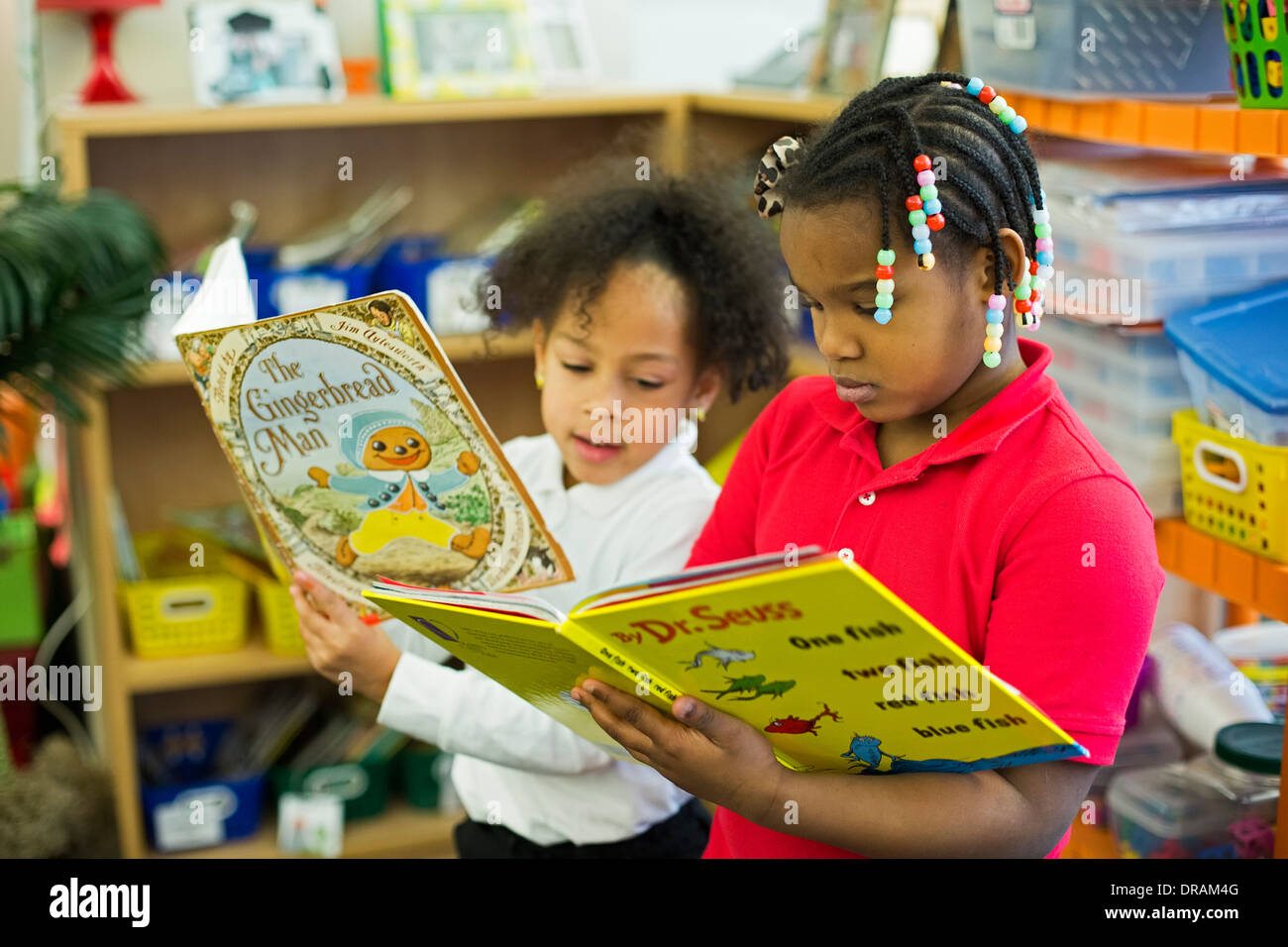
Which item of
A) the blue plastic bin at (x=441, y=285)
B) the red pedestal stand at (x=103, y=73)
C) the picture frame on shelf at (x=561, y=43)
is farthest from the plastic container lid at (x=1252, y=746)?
the red pedestal stand at (x=103, y=73)

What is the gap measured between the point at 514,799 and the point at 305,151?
1493mm

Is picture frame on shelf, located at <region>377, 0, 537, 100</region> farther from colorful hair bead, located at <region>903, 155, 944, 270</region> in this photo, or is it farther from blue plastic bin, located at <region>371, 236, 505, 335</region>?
colorful hair bead, located at <region>903, 155, 944, 270</region>

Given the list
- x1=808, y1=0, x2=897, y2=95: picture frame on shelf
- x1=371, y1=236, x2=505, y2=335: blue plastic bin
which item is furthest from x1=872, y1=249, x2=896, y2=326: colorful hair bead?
x1=371, y1=236, x2=505, y2=335: blue plastic bin

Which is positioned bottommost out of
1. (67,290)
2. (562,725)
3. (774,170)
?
(562,725)

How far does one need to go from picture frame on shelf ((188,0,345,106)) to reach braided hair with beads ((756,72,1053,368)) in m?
1.47

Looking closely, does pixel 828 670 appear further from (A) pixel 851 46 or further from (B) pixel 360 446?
(A) pixel 851 46

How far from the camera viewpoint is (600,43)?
2.49 m

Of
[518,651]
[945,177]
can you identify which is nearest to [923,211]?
[945,177]

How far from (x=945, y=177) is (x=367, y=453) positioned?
465mm

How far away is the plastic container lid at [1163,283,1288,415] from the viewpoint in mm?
1148

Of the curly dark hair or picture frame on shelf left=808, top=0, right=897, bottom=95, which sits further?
picture frame on shelf left=808, top=0, right=897, bottom=95

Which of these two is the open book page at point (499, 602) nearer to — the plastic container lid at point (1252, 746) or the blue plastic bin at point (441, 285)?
the plastic container lid at point (1252, 746)
